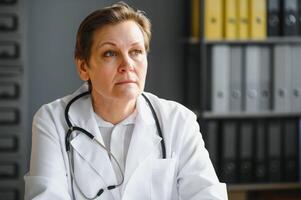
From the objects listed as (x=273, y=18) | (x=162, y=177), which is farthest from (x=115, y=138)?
(x=273, y=18)

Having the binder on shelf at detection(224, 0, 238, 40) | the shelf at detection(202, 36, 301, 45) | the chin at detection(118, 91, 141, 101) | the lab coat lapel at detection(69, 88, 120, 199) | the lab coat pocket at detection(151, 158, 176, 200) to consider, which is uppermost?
the binder on shelf at detection(224, 0, 238, 40)

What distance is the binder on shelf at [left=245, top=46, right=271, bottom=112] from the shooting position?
3.12 metres

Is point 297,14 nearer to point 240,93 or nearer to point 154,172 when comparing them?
point 240,93

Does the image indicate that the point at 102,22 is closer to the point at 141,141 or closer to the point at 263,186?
the point at 141,141

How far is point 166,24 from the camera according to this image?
11.4 ft

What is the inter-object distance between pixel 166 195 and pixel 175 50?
1937mm

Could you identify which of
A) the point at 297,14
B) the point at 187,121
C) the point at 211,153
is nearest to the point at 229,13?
the point at 297,14

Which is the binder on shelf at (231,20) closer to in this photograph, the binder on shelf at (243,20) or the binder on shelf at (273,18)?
the binder on shelf at (243,20)

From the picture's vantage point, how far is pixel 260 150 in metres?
3.16

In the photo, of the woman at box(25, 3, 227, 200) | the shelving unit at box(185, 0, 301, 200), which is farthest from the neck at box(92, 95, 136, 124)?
the shelving unit at box(185, 0, 301, 200)

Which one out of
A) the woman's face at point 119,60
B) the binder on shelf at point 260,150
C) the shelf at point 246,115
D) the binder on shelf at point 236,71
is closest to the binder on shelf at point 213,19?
the binder on shelf at point 236,71

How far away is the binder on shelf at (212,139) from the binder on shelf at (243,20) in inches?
19.9

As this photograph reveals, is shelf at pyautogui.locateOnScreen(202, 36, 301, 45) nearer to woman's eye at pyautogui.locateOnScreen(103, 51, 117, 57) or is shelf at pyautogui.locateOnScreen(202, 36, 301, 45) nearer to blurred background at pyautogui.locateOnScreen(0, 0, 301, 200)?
blurred background at pyautogui.locateOnScreen(0, 0, 301, 200)

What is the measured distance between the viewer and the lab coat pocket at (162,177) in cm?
162
